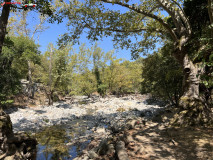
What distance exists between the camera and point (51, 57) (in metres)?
19.5

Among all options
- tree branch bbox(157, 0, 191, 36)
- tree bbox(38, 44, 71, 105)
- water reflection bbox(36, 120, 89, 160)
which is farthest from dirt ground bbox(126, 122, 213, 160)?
tree bbox(38, 44, 71, 105)

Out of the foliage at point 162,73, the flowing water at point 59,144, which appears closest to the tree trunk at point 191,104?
the foliage at point 162,73

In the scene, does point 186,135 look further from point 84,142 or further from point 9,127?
point 9,127

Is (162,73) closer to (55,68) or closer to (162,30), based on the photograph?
(162,30)

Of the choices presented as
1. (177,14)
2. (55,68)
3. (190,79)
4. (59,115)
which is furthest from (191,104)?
(55,68)

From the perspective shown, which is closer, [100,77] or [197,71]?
[197,71]

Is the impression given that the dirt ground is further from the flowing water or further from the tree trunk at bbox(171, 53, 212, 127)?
the flowing water

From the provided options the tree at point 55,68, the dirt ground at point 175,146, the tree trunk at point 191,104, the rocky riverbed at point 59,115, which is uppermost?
the tree at point 55,68

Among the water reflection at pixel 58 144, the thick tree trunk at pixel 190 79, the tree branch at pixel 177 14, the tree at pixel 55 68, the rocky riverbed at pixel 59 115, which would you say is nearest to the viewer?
the water reflection at pixel 58 144

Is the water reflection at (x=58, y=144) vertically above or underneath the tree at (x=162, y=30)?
underneath

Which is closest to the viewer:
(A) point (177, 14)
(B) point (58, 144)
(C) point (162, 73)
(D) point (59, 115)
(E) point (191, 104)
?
(E) point (191, 104)

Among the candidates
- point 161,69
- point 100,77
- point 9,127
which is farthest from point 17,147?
point 100,77

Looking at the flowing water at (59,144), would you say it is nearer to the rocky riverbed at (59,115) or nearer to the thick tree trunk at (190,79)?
the rocky riverbed at (59,115)

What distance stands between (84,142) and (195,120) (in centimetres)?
620
